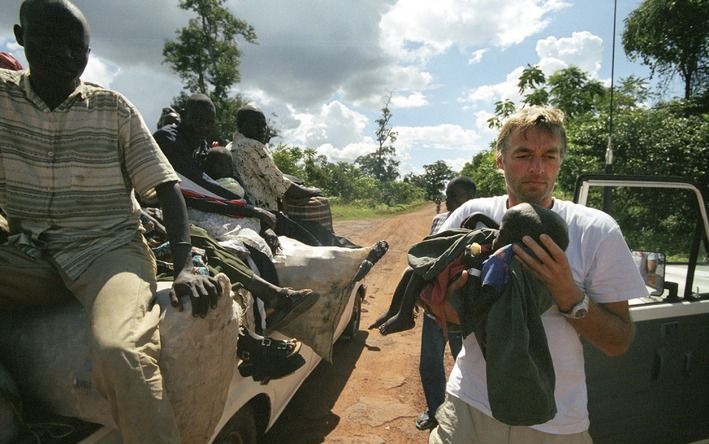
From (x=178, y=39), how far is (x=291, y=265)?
28.6 m

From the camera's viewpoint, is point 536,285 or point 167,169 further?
point 167,169

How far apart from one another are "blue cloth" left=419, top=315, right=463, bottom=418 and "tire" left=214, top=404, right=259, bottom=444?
4.70 ft

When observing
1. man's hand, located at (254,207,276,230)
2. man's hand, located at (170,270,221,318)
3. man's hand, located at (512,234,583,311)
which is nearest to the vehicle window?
man's hand, located at (512,234,583,311)

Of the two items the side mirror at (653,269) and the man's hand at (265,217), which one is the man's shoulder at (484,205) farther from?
the man's hand at (265,217)

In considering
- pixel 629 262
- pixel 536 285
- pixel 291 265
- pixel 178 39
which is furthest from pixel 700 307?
pixel 178 39

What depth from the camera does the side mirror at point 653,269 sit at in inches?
94.0

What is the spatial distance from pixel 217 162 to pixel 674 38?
17.8 m

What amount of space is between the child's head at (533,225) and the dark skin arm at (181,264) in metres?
1.07

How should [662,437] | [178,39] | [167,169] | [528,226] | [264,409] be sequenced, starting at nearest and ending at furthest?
1. [528,226]
2. [167,169]
3. [662,437]
4. [264,409]
5. [178,39]

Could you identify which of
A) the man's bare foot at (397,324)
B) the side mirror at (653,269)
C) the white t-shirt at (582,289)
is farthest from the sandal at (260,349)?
the side mirror at (653,269)

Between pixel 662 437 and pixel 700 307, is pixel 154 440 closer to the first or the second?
pixel 662 437

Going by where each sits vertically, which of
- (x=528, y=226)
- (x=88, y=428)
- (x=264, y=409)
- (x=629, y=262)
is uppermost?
(x=528, y=226)

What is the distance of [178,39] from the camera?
2652 centimetres

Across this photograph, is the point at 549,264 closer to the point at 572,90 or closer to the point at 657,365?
the point at 657,365
